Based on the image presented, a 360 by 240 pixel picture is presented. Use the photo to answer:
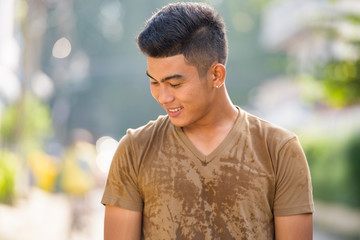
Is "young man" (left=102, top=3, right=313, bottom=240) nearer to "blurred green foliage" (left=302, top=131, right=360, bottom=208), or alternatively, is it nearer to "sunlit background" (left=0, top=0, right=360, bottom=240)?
"sunlit background" (left=0, top=0, right=360, bottom=240)

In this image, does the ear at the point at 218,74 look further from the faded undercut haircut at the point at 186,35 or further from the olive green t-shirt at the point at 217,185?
the olive green t-shirt at the point at 217,185

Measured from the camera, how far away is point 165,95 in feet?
9.34

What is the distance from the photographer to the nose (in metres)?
2.84

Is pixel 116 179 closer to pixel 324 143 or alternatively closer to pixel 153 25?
pixel 153 25

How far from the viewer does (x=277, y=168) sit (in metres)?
2.93

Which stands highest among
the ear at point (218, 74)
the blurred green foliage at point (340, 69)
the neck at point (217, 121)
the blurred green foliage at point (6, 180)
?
the blurred green foliage at point (340, 69)

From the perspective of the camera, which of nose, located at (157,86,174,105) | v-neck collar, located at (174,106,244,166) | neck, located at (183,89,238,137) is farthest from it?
neck, located at (183,89,238,137)

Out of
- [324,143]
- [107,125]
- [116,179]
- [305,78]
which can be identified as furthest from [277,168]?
[107,125]

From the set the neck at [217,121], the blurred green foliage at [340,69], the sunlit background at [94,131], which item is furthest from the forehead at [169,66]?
the blurred green foliage at [340,69]

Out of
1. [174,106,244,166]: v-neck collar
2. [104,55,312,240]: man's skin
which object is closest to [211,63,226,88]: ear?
[104,55,312,240]: man's skin

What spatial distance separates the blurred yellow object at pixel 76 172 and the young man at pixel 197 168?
709cm

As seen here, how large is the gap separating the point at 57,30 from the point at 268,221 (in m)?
45.4

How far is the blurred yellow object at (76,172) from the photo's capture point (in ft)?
32.7

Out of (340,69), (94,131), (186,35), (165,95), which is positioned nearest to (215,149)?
(165,95)
